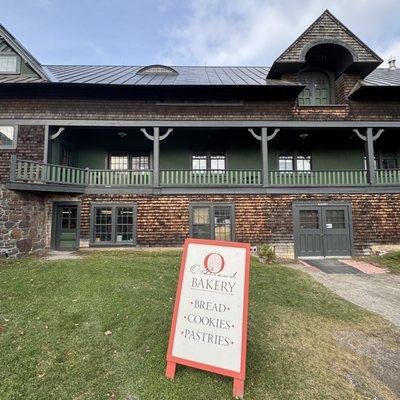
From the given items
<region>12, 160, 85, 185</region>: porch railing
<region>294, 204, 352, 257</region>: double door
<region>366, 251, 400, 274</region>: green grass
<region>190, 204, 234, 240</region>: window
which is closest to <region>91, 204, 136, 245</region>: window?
<region>12, 160, 85, 185</region>: porch railing

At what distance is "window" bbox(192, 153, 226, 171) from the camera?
14477mm

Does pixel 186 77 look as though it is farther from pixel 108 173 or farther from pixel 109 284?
pixel 109 284

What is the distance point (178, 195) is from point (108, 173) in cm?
359

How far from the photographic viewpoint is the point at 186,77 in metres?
15.1

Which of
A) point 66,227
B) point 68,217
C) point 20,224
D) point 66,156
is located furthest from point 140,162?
point 20,224

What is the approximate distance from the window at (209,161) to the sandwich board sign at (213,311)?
37.3ft

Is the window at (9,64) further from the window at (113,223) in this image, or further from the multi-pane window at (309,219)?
the multi-pane window at (309,219)

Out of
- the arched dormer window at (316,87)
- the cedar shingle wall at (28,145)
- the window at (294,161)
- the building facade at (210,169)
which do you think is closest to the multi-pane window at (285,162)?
the window at (294,161)

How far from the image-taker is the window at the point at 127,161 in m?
14.5

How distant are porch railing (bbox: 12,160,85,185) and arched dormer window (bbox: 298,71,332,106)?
40.2ft

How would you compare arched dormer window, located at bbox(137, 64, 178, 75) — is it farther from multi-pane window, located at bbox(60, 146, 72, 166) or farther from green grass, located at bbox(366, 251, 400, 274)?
green grass, located at bbox(366, 251, 400, 274)

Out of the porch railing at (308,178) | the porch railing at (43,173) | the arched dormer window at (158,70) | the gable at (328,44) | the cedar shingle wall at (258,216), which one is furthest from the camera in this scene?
the arched dormer window at (158,70)

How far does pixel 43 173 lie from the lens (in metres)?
11.4

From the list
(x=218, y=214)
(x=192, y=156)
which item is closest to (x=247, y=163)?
(x=192, y=156)
